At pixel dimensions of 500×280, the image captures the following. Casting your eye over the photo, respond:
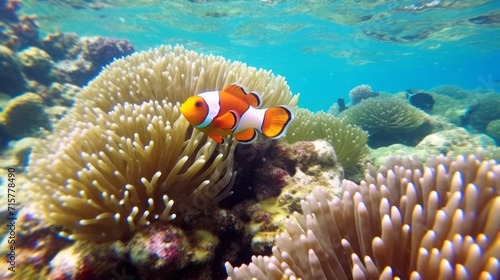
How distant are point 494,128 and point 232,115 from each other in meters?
16.1

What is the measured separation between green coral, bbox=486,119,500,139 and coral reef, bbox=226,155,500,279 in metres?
14.8

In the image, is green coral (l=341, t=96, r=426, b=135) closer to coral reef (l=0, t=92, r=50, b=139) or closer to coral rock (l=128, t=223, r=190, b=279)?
coral rock (l=128, t=223, r=190, b=279)

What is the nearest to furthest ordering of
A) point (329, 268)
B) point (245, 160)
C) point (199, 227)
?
point (329, 268) → point (199, 227) → point (245, 160)

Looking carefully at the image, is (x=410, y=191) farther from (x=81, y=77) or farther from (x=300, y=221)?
(x=81, y=77)

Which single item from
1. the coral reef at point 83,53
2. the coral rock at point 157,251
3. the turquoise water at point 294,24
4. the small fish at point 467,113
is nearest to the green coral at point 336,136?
the coral rock at point 157,251

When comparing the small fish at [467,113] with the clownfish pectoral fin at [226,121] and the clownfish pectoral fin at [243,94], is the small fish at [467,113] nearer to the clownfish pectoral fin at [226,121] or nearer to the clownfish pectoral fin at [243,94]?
the clownfish pectoral fin at [243,94]

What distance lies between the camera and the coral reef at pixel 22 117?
8.32 metres

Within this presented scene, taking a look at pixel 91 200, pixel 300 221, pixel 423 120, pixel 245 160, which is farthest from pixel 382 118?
pixel 91 200

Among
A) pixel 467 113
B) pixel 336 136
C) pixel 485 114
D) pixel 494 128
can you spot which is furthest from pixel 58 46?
pixel 485 114

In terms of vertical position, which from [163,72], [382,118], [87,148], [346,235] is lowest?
[87,148]

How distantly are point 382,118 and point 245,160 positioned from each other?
8408mm

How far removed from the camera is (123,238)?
2.51 metres

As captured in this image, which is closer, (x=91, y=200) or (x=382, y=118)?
(x=91, y=200)

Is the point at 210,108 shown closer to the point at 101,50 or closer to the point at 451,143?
the point at 451,143
